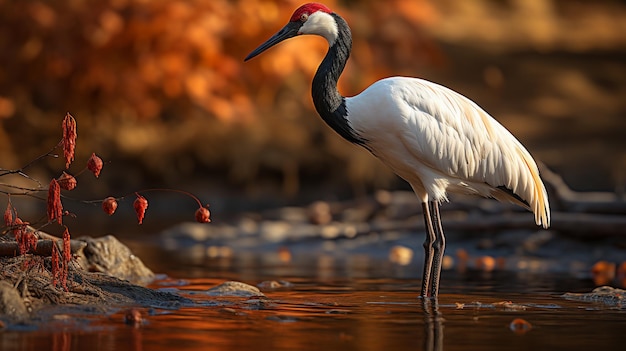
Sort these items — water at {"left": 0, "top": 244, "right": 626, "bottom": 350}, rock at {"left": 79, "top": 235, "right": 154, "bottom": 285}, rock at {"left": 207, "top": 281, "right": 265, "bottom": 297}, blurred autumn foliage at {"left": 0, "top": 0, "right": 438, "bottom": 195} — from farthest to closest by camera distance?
blurred autumn foliage at {"left": 0, "top": 0, "right": 438, "bottom": 195} < rock at {"left": 79, "top": 235, "right": 154, "bottom": 285} < rock at {"left": 207, "top": 281, "right": 265, "bottom": 297} < water at {"left": 0, "top": 244, "right": 626, "bottom": 350}

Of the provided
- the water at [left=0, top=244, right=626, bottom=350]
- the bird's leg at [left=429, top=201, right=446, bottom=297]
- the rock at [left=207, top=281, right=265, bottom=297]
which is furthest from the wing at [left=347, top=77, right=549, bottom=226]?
the rock at [left=207, top=281, right=265, bottom=297]

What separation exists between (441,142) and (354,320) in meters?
2.16

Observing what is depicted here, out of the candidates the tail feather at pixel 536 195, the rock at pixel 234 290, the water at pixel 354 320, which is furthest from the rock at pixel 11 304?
the tail feather at pixel 536 195

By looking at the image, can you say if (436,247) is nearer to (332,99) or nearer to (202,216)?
(332,99)

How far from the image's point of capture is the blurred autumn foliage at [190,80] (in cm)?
1759

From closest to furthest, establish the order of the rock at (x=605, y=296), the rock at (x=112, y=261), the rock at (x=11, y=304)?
1. the rock at (x=11, y=304)
2. the rock at (x=605, y=296)
3. the rock at (x=112, y=261)

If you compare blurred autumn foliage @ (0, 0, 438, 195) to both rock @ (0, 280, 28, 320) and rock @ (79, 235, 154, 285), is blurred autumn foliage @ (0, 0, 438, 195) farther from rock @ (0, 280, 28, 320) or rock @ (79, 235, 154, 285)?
rock @ (0, 280, 28, 320)

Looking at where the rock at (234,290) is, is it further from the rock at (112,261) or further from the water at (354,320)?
the rock at (112,261)

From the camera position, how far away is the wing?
778 centimetres

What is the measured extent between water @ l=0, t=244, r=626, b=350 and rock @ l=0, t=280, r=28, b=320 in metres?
0.20

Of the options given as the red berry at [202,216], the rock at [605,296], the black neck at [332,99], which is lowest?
the rock at [605,296]

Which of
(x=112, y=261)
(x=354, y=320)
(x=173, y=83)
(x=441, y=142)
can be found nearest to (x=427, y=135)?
(x=441, y=142)

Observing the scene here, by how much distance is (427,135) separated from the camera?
7.83 metres

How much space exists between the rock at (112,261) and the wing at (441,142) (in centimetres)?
210
